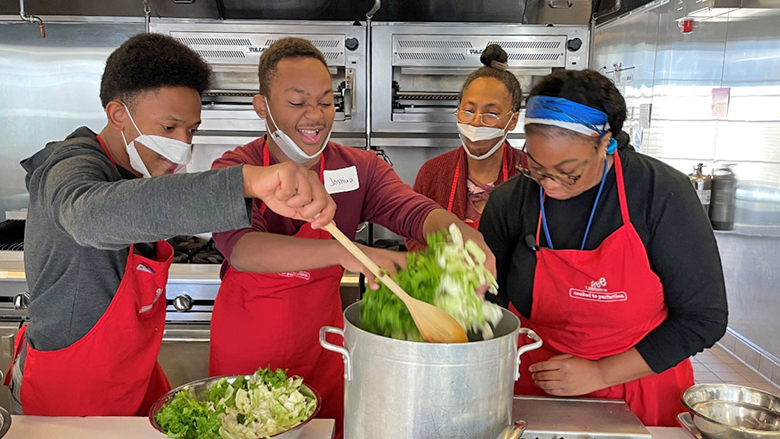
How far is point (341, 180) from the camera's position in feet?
6.29

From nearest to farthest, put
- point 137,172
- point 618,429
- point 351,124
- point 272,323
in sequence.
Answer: point 618,429, point 137,172, point 272,323, point 351,124

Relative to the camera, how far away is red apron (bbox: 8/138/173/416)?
1.48 metres

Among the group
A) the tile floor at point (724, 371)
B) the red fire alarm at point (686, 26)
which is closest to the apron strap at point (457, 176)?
the tile floor at point (724, 371)

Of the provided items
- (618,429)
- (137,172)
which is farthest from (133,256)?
(618,429)

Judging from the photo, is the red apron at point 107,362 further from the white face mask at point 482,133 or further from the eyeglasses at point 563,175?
the white face mask at point 482,133

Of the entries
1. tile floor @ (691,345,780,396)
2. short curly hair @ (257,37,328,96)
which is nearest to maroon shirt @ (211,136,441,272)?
short curly hair @ (257,37,328,96)

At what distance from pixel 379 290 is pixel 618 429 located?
0.63 metres

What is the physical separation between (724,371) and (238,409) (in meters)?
3.26

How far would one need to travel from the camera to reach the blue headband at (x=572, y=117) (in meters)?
1.45

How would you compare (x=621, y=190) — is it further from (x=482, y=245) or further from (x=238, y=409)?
(x=238, y=409)

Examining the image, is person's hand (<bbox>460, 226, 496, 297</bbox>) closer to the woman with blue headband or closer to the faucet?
the woman with blue headband

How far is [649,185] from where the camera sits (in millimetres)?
1562

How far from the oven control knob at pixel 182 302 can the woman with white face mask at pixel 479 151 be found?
1100mm

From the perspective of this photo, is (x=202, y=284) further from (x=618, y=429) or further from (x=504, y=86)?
(x=618, y=429)
